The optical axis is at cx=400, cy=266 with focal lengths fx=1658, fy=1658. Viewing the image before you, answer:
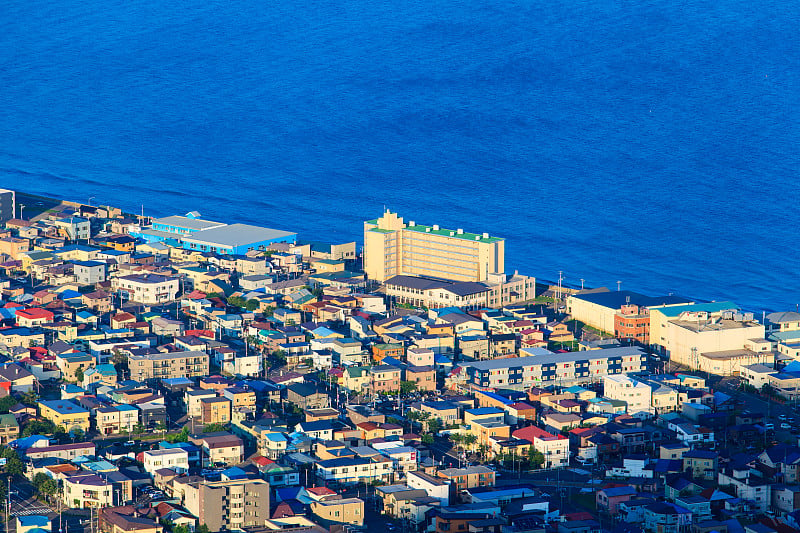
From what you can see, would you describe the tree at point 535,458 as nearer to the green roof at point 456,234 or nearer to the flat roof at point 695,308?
the flat roof at point 695,308

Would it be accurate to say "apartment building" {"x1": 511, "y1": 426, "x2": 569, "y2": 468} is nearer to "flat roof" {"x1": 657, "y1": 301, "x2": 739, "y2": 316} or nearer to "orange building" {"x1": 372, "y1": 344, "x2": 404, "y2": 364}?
"orange building" {"x1": 372, "y1": 344, "x2": 404, "y2": 364}

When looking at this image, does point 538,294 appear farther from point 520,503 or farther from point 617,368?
point 520,503

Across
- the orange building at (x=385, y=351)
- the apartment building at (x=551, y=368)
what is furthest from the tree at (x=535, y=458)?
the orange building at (x=385, y=351)

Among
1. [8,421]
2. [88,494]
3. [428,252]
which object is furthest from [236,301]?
[88,494]

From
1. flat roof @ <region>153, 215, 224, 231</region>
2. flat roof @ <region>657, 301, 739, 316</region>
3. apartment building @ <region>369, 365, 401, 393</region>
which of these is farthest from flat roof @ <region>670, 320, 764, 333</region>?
flat roof @ <region>153, 215, 224, 231</region>

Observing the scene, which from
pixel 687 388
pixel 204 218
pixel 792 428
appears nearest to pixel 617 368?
pixel 687 388
